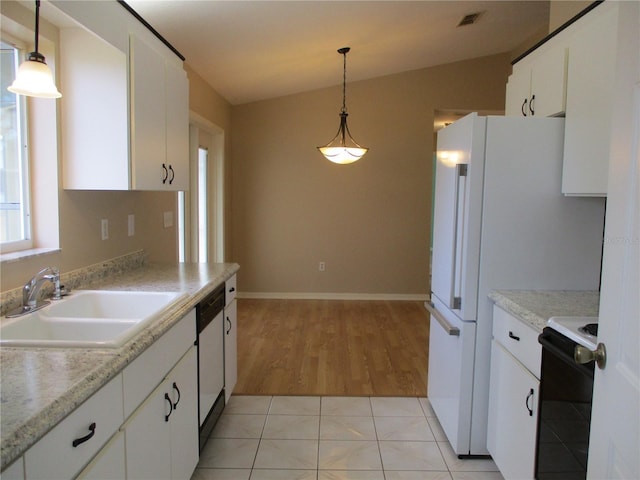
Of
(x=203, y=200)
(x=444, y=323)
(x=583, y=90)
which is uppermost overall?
(x=583, y=90)

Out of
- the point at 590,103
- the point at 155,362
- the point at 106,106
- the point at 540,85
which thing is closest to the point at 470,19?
the point at 540,85

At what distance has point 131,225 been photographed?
2699mm

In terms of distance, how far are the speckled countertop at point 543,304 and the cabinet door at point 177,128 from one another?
1.84m

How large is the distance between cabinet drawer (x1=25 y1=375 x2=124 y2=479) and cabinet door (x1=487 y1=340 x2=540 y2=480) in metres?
1.53

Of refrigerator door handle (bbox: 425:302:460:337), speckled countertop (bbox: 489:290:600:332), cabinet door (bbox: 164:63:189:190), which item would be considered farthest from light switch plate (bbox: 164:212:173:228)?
speckled countertop (bbox: 489:290:600:332)

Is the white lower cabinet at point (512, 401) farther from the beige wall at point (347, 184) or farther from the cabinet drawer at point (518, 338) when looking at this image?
the beige wall at point (347, 184)

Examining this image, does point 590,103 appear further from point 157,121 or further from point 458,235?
point 157,121

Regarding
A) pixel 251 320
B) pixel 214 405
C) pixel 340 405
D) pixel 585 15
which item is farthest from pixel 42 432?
pixel 251 320

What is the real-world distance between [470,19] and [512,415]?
3.46 m

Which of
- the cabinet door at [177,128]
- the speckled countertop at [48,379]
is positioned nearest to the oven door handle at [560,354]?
the speckled countertop at [48,379]

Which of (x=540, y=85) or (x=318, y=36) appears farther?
(x=318, y=36)

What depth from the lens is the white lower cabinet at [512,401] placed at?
5.85ft

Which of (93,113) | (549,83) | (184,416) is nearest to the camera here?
(184,416)

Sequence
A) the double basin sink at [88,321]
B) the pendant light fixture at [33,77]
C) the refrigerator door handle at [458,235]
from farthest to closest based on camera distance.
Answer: the refrigerator door handle at [458,235]
the pendant light fixture at [33,77]
the double basin sink at [88,321]
